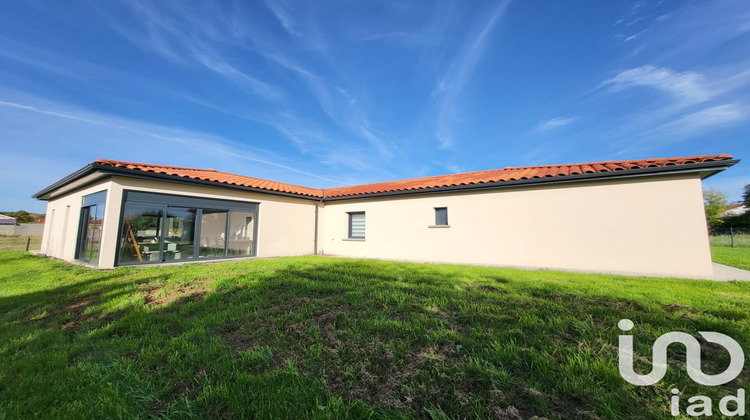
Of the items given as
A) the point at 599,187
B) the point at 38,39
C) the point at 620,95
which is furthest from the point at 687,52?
the point at 38,39

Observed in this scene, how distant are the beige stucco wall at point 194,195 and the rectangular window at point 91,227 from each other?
0.27 m

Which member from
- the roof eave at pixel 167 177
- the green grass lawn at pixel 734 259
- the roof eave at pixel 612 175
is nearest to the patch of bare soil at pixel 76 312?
the roof eave at pixel 167 177

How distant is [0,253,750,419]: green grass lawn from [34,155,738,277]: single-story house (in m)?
1.88

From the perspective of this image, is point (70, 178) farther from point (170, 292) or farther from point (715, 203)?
point (715, 203)

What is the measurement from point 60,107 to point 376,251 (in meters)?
15.0

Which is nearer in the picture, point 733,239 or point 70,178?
point 70,178

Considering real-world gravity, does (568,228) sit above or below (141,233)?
above

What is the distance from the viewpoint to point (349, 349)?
2.60 m

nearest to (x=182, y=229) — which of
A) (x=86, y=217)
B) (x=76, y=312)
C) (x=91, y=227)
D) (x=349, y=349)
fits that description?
(x=91, y=227)

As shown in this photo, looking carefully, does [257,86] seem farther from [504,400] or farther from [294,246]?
[504,400]

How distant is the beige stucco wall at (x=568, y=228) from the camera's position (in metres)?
6.14

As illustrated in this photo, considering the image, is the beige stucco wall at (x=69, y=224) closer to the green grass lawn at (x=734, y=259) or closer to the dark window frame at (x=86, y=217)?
the dark window frame at (x=86, y=217)

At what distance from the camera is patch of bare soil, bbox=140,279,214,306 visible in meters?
4.29

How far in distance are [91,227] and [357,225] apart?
9158mm
